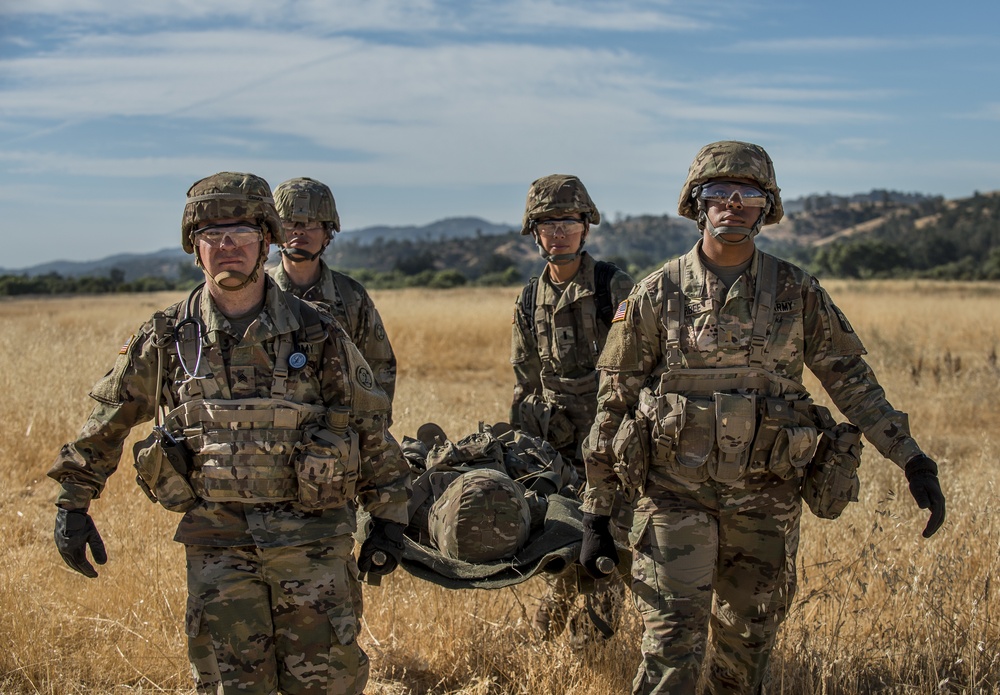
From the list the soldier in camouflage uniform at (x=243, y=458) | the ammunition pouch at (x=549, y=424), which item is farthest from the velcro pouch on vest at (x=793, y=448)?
the ammunition pouch at (x=549, y=424)

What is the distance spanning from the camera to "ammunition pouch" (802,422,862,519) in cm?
354

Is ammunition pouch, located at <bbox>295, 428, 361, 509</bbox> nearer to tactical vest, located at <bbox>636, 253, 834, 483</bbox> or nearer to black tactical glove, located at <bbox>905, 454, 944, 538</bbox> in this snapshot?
tactical vest, located at <bbox>636, 253, 834, 483</bbox>

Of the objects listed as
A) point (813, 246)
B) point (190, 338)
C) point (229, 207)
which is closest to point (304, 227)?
point (229, 207)

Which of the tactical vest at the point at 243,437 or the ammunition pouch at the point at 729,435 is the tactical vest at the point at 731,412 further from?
the tactical vest at the point at 243,437

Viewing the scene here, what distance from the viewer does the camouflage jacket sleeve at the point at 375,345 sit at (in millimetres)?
5168

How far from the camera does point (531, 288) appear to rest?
5.66 meters

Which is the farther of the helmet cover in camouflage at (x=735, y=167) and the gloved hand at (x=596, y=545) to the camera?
the gloved hand at (x=596, y=545)

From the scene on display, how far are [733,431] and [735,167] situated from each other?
3.26 feet

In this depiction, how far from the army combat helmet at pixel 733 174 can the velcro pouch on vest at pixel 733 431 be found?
0.61 metres

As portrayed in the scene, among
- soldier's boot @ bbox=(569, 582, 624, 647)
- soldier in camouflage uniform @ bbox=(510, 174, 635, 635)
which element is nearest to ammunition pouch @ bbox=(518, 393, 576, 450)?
soldier in camouflage uniform @ bbox=(510, 174, 635, 635)

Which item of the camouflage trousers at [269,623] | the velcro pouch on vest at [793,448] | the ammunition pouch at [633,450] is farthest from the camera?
the ammunition pouch at [633,450]

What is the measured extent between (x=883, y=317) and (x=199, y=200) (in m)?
18.5

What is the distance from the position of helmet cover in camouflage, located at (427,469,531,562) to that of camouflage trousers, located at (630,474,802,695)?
0.89 m

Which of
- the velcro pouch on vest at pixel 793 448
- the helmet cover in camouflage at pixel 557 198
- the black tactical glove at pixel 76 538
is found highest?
the helmet cover in camouflage at pixel 557 198
